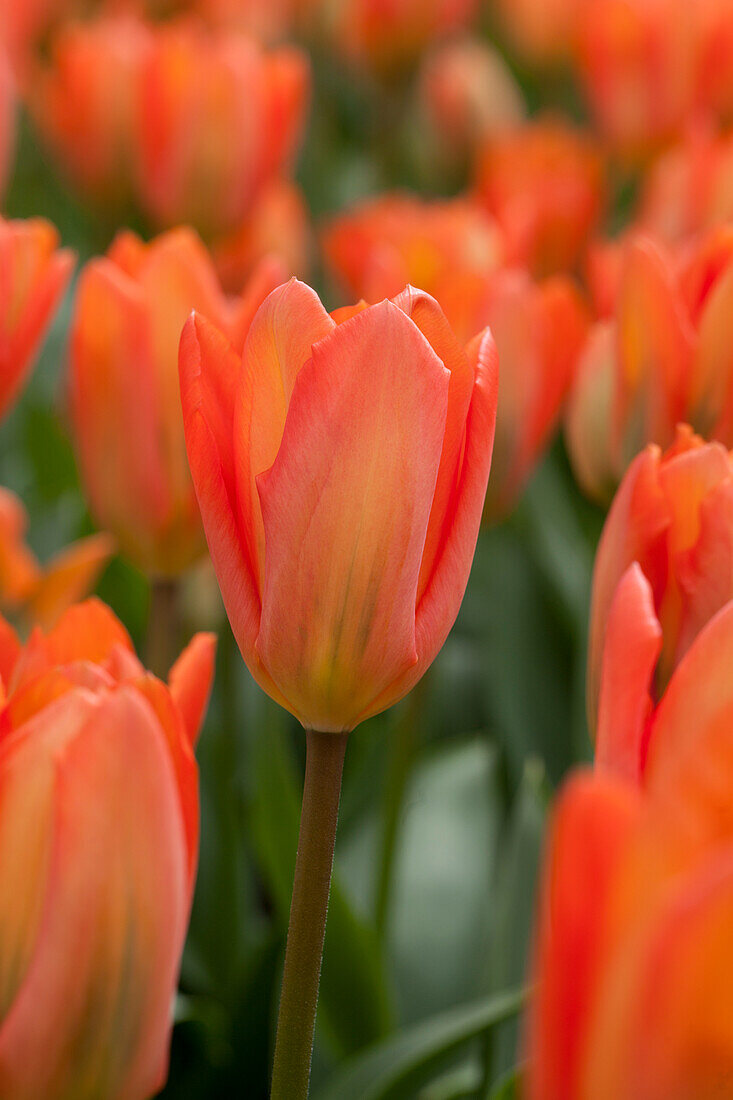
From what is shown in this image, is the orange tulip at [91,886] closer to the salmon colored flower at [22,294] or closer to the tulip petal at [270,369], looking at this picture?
the tulip petal at [270,369]

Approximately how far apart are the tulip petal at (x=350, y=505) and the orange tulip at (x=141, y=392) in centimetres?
23

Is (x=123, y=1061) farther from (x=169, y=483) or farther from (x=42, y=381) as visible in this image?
(x=42, y=381)

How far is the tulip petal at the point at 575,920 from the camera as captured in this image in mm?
217

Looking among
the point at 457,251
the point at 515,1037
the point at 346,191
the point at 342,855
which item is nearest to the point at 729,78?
the point at 346,191

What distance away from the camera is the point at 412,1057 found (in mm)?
481

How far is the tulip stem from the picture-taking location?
1.07 feet

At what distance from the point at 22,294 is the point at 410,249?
12.0 inches

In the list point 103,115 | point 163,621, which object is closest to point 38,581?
point 163,621

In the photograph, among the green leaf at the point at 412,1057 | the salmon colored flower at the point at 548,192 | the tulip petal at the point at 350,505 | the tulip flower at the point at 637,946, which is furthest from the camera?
the salmon colored flower at the point at 548,192

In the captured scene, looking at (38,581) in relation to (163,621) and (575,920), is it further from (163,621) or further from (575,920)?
(575,920)

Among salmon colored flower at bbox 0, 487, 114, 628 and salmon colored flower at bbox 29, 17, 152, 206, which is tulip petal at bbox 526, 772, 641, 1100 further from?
salmon colored flower at bbox 29, 17, 152, 206

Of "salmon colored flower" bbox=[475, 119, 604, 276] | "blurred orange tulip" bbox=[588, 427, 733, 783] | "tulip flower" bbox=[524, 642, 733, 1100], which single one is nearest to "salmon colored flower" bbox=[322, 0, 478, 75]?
"salmon colored flower" bbox=[475, 119, 604, 276]

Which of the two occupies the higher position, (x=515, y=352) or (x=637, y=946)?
(x=637, y=946)

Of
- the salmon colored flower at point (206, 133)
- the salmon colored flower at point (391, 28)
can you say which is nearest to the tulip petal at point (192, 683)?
the salmon colored flower at point (206, 133)
